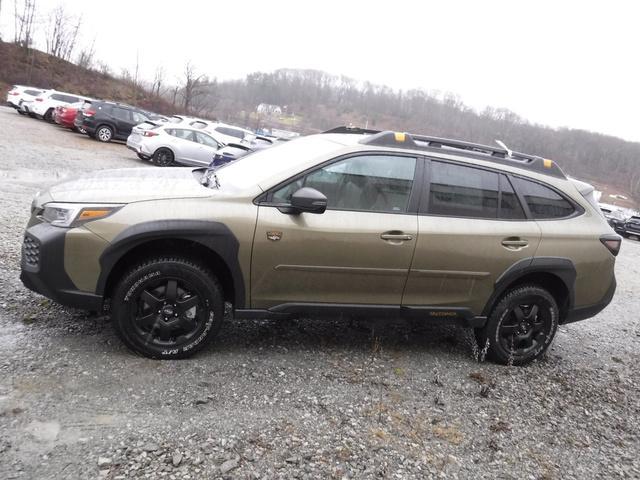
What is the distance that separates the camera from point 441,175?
4039 mm

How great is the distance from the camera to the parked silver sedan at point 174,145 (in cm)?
1609

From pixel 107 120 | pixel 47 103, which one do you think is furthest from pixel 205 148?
pixel 47 103

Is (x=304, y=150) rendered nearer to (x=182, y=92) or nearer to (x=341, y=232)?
(x=341, y=232)

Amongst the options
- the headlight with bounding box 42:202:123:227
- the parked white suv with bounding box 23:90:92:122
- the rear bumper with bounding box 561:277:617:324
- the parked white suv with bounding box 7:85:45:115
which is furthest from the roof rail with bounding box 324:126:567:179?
the parked white suv with bounding box 7:85:45:115

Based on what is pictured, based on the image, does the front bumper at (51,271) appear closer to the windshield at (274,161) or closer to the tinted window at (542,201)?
the windshield at (274,161)

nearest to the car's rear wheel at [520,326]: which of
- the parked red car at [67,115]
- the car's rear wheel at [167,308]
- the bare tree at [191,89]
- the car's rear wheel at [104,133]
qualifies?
the car's rear wheel at [167,308]

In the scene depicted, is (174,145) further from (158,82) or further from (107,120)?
(158,82)

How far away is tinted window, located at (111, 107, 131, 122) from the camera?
20703 millimetres

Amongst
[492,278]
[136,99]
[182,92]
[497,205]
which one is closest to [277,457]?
[492,278]

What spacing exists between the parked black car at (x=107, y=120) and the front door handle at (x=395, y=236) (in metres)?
19.2

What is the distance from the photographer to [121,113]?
2094 cm

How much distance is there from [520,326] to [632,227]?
28.5 m

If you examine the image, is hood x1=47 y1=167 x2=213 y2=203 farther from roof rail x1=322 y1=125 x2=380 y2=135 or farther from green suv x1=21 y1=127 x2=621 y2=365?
roof rail x1=322 y1=125 x2=380 y2=135

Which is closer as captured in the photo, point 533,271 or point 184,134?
point 533,271
